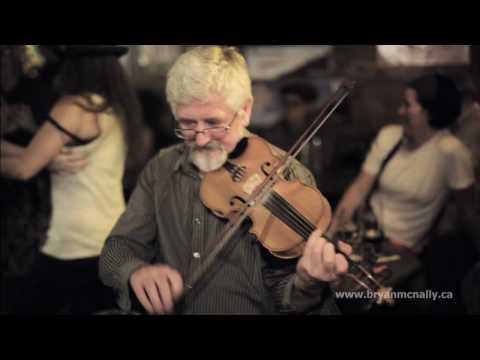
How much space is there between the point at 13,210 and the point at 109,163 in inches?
25.4

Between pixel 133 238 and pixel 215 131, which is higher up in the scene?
pixel 215 131

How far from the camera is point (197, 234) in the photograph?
1.94m

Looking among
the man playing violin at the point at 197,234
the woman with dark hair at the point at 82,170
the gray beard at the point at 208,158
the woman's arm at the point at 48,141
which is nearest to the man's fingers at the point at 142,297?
the man playing violin at the point at 197,234

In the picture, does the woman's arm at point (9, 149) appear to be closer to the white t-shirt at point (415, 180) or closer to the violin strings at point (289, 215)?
the violin strings at point (289, 215)

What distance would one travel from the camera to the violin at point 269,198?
183cm

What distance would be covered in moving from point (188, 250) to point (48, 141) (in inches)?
33.1

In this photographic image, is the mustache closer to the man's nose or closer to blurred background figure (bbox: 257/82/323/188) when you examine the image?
the man's nose

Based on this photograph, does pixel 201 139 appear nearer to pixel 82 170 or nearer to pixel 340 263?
pixel 340 263

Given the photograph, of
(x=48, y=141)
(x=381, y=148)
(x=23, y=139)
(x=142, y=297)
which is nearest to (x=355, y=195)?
(x=381, y=148)

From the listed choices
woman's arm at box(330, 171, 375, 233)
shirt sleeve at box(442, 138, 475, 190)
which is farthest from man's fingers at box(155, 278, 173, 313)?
shirt sleeve at box(442, 138, 475, 190)

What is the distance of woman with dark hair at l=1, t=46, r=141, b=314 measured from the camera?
235cm

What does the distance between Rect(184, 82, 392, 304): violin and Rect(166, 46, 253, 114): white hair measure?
20 centimetres

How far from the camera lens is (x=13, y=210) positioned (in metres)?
2.71
